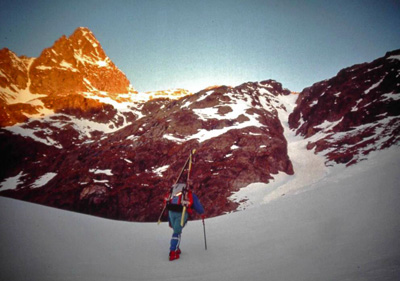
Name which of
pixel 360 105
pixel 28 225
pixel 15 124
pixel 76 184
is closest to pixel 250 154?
pixel 360 105

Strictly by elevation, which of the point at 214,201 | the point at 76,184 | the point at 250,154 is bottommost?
the point at 214,201

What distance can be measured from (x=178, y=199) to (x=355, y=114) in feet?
153

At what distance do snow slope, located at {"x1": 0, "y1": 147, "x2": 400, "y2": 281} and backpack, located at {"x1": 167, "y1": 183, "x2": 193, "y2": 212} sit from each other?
1.11m

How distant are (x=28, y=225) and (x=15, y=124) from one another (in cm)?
10628

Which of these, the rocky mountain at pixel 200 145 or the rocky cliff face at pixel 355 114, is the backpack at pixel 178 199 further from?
the rocky cliff face at pixel 355 114

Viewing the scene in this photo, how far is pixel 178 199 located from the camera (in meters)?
5.91

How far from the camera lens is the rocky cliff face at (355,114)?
28922 millimetres

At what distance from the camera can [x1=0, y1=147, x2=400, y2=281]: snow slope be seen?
120 inches

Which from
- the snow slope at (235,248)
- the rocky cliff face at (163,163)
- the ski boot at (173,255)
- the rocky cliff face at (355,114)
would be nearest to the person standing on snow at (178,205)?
the ski boot at (173,255)

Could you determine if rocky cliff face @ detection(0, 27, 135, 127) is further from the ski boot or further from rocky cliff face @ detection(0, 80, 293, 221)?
the ski boot

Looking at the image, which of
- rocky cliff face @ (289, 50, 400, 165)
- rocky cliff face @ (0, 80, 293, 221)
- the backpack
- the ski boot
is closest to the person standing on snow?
the backpack

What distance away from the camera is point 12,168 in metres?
61.6

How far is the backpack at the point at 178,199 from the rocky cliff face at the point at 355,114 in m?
26.5

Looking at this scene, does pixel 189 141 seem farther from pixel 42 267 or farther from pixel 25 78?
pixel 25 78
